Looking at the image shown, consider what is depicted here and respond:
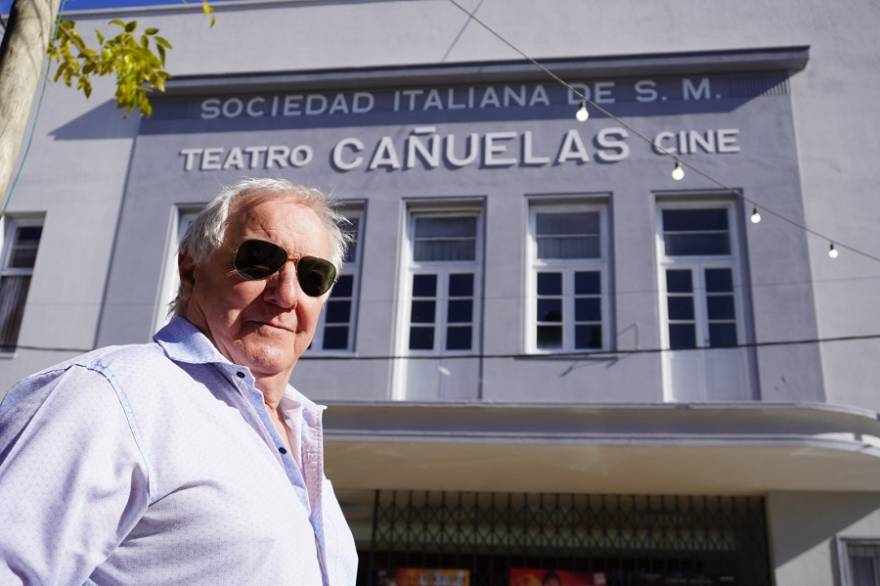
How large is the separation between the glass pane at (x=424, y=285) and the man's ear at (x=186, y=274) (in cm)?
835

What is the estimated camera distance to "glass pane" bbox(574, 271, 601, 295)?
10031 millimetres

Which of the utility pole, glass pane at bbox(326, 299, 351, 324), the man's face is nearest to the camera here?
the man's face

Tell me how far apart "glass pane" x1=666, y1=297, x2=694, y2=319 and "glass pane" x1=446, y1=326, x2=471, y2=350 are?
233 centimetres

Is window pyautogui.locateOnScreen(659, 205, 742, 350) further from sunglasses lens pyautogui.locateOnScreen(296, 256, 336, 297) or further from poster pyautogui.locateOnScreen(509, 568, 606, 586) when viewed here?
sunglasses lens pyautogui.locateOnScreen(296, 256, 336, 297)

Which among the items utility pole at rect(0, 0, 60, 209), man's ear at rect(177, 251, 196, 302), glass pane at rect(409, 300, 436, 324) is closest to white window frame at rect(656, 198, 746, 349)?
glass pane at rect(409, 300, 436, 324)

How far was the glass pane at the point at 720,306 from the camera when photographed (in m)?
9.72

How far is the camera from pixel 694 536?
9.86m

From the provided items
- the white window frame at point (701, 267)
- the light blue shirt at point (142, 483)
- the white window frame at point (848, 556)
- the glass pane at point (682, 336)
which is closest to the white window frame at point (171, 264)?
the white window frame at point (701, 267)

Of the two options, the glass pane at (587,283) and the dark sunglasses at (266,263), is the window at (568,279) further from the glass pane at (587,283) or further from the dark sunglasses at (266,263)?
the dark sunglasses at (266,263)

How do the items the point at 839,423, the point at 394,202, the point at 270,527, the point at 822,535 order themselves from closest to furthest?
the point at 270,527
the point at 839,423
the point at 822,535
the point at 394,202

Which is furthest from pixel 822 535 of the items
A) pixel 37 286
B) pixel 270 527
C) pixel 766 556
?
pixel 37 286

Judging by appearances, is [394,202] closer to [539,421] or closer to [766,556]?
[539,421]

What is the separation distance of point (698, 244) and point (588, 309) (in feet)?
5.00

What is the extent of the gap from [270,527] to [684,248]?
30.3 feet
